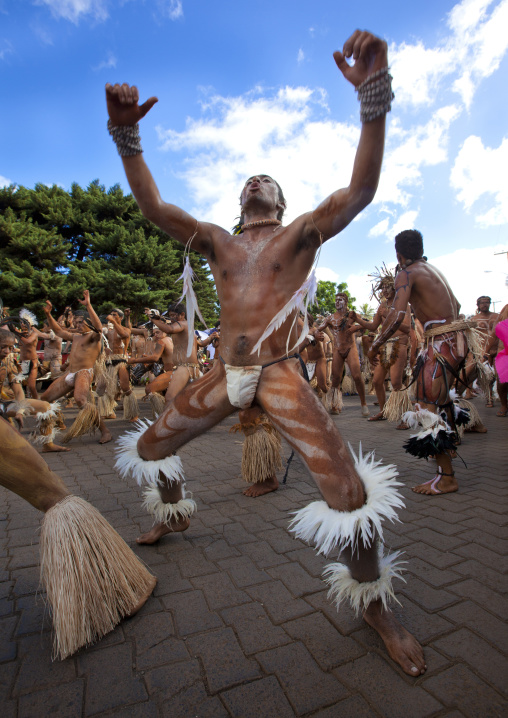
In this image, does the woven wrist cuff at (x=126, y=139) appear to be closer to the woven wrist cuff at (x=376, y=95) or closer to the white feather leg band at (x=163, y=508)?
the woven wrist cuff at (x=376, y=95)

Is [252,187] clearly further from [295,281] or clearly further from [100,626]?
[100,626]

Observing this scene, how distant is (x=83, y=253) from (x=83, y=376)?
2190cm

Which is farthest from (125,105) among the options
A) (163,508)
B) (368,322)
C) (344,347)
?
(344,347)

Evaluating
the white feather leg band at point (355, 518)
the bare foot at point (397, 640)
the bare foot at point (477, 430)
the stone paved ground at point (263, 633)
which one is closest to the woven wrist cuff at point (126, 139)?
the white feather leg band at point (355, 518)

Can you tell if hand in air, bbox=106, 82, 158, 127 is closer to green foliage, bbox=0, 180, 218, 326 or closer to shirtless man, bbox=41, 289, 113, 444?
shirtless man, bbox=41, 289, 113, 444

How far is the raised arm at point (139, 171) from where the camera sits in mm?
1927

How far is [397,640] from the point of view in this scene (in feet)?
5.14

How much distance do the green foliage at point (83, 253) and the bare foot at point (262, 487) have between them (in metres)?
17.4

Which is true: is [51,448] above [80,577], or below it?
below

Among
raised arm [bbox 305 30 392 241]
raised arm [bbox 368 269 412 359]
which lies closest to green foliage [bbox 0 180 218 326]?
raised arm [bbox 368 269 412 359]

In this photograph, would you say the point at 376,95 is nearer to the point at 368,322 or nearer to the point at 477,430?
the point at 368,322

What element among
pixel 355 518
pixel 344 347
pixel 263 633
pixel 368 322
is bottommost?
pixel 263 633

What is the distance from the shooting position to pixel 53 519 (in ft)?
5.64

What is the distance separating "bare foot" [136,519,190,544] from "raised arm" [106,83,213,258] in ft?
5.43
